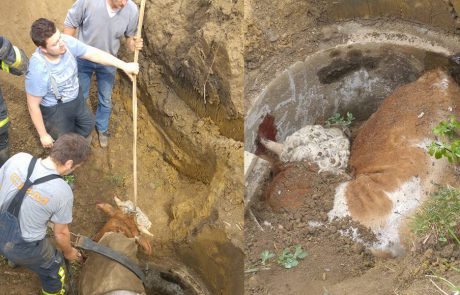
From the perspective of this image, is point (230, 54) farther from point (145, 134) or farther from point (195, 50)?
point (145, 134)

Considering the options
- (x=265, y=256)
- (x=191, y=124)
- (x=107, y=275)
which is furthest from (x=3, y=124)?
(x=265, y=256)

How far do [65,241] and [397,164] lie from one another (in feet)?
8.20

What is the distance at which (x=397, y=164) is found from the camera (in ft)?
13.2

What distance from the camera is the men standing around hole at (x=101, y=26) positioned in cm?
414

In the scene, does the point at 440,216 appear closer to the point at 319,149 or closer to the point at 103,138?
the point at 319,149

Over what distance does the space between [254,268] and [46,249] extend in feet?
4.89

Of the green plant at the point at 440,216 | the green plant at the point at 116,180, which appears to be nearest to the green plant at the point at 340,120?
the green plant at the point at 440,216

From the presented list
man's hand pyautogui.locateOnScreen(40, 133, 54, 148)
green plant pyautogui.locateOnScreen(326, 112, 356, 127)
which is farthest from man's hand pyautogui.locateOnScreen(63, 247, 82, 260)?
green plant pyautogui.locateOnScreen(326, 112, 356, 127)

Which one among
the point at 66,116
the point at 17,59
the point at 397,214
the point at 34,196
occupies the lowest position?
the point at 397,214

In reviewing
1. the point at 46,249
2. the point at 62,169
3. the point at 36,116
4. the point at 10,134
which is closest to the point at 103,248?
the point at 46,249

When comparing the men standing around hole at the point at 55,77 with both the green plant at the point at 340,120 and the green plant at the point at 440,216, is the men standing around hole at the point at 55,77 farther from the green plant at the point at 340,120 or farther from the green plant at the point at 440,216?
the green plant at the point at 340,120

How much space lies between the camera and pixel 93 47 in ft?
13.5

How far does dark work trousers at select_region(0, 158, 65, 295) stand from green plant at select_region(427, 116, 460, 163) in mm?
2638

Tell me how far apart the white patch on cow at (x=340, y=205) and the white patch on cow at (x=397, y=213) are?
0.31 meters
